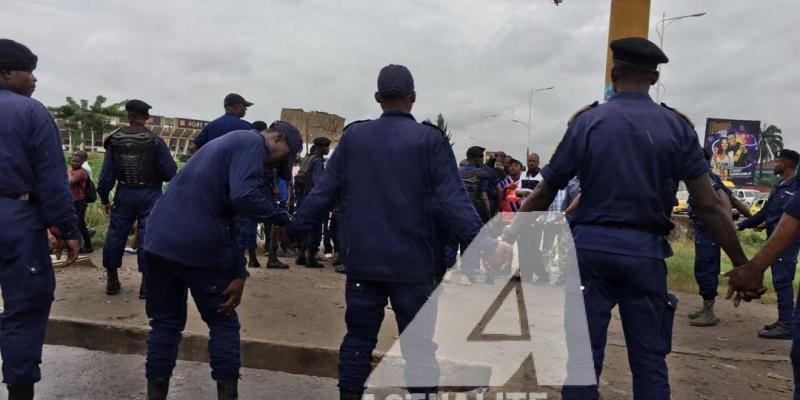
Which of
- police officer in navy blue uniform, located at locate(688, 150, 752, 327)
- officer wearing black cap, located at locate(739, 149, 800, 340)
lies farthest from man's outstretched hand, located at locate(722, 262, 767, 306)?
police officer in navy blue uniform, located at locate(688, 150, 752, 327)

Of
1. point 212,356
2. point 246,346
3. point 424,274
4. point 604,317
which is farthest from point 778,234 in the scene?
point 246,346

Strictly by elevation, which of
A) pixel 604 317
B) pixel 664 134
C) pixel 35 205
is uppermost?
pixel 664 134

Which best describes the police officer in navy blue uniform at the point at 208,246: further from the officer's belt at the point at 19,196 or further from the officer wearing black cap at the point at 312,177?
the officer wearing black cap at the point at 312,177

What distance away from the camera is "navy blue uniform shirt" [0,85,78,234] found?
10.1 feet

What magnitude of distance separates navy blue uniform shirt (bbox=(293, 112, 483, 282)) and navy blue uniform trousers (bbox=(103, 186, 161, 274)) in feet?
9.92

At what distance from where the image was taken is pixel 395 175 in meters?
3.06

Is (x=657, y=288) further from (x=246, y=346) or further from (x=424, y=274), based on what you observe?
(x=246, y=346)

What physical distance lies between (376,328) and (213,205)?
3.62 feet

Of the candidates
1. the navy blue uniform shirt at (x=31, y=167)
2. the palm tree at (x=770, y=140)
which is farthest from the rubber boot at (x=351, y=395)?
the palm tree at (x=770, y=140)

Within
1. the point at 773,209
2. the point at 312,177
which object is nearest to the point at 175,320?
the point at 312,177

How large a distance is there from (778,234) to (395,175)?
1.78 metres

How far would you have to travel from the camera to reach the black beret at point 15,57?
10.5 ft

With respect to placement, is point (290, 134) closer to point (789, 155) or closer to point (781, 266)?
point (781, 266)

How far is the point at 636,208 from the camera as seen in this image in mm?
2650
